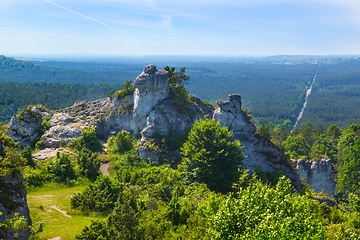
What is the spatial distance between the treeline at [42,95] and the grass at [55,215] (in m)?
82.0

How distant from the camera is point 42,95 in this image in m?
124

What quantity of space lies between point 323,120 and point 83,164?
144m

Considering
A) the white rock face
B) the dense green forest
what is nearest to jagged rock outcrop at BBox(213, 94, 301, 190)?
the dense green forest

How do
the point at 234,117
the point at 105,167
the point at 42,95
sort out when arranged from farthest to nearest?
the point at 42,95, the point at 234,117, the point at 105,167

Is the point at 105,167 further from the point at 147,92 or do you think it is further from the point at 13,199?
the point at 13,199

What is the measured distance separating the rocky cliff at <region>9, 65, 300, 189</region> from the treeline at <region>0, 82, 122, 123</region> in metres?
65.6

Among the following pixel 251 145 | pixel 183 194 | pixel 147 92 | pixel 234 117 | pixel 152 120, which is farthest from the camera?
pixel 147 92

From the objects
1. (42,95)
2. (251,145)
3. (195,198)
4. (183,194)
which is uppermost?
(251,145)

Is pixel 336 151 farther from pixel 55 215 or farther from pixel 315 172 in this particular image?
pixel 55 215

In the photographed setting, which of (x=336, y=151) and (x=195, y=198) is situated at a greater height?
(x=195, y=198)

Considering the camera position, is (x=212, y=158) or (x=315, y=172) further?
(x=315, y=172)

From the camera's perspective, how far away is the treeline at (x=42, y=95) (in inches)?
4370

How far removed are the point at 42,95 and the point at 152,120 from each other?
319 ft

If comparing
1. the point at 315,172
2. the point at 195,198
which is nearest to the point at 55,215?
the point at 195,198
